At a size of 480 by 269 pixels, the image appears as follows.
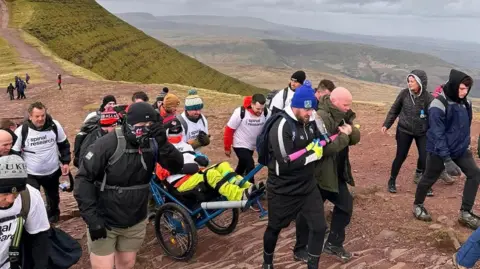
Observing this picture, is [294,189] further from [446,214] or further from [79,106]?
[79,106]

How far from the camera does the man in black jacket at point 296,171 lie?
16.6 ft

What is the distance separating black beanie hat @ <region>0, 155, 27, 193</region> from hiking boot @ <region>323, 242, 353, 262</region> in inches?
171

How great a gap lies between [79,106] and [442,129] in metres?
20.4

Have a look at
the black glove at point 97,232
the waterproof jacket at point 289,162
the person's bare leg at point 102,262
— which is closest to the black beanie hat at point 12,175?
the black glove at point 97,232

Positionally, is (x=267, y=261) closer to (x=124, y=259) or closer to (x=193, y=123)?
(x=124, y=259)

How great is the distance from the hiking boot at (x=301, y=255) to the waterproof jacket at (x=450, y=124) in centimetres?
268

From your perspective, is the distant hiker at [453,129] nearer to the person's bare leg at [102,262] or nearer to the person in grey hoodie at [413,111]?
the person in grey hoodie at [413,111]

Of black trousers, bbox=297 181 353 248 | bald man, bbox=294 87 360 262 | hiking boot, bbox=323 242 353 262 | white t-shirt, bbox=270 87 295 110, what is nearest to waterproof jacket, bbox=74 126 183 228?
bald man, bbox=294 87 360 262

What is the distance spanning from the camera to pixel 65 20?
75250mm

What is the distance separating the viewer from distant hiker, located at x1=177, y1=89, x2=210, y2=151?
7664 millimetres

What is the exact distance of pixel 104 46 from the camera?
237 feet

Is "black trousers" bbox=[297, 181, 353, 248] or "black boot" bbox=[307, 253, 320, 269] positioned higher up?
"black trousers" bbox=[297, 181, 353, 248]

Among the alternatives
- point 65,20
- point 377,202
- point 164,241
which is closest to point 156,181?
point 164,241

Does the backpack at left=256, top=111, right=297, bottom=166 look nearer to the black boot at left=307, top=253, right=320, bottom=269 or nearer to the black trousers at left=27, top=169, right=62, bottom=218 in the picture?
the black boot at left=307, top=253, right=320, bottom=269
